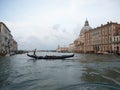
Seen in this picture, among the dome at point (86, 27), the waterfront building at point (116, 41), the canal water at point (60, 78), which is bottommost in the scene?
the canal water at point (60, 78)

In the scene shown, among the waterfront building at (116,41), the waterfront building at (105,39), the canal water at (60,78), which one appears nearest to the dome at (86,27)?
the waterfront building at (105,39)

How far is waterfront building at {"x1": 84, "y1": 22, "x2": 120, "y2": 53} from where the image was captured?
61.5 m

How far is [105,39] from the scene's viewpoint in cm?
6769

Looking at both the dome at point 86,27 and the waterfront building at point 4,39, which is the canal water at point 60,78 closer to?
the waterfront building at point 4,39

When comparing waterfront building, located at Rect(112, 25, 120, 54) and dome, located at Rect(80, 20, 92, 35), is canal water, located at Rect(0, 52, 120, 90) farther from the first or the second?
dome, located at Rect(80, 20, 92, 35)

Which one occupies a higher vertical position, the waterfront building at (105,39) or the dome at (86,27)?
the dome at (86,27)

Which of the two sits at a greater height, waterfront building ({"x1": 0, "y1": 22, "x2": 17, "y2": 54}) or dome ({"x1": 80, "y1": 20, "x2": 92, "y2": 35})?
dome ({"x1": 80, "y1": 20, "x2": 92, "y2": 35})

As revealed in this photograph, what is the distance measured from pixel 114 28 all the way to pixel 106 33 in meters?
5.03

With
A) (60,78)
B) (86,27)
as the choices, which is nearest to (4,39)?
(60,78)

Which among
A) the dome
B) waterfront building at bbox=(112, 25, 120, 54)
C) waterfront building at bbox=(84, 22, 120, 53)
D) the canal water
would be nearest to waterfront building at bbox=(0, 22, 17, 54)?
the canal water

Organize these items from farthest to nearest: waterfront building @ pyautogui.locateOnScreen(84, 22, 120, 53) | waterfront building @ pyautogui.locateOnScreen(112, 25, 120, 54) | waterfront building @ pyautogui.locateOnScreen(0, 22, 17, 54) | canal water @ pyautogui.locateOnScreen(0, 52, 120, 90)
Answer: waterfront building @ pyautogui.locateOnScreen(84, 22, 120, 53), waterfront building @ pyautogui.locateOnScreen(112, 25, 120, 54), waterfront building @ pyautogui.locateOnScreen(0, 22, 17, 54), canal water @ pyautogui.locateOnScreen(0, 52, 120, 90)

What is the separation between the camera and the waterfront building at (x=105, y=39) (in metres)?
61.5

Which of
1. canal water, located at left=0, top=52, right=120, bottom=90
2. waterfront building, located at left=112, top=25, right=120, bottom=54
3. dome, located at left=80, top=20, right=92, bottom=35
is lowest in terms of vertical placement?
canal water, located at left=0, top=52, right=120, bottom=90

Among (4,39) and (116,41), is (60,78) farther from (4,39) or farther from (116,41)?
(4,39)
